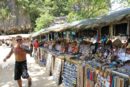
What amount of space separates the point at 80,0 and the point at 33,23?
21700 mm

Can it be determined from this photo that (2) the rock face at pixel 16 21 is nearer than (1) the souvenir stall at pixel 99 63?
No

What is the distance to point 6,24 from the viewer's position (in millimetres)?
42531

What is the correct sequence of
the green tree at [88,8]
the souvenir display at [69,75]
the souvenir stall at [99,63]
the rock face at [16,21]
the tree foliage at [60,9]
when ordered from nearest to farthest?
the souvenir stall at [99,63] → the souvenir display at [69,75] → the green tree at [88,8] → the tree foliage at [60,9] → the rock face at [16,21]

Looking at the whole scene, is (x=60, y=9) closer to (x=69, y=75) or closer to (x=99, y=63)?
(x=69, y=75)

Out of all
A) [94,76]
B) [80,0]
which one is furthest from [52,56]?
[80,0]

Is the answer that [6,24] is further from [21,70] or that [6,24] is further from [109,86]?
[109,86]

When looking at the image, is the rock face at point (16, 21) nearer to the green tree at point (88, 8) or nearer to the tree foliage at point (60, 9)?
the tree foliage at point (60, 9)

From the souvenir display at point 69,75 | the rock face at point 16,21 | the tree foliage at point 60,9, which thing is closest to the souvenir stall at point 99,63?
the souvenir display at point 69,75

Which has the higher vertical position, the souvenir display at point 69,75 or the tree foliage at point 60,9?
the tree foliage at point 60,9

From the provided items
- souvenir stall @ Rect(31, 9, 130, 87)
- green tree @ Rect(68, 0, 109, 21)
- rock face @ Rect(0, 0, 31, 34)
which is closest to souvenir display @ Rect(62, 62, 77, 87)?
souvenir stall @ Rect(31, 9, 130, 87)

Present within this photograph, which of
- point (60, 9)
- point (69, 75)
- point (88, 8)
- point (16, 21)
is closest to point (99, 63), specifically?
point (69, 75)

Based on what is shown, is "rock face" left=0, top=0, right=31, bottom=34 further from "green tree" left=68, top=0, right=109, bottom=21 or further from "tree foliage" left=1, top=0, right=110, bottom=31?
"green tree" left=68, top=0, right=109, bottom=21

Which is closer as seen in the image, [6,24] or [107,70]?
[107,70]

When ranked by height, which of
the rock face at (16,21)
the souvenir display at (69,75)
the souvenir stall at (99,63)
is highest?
the rock face at (16,21)
